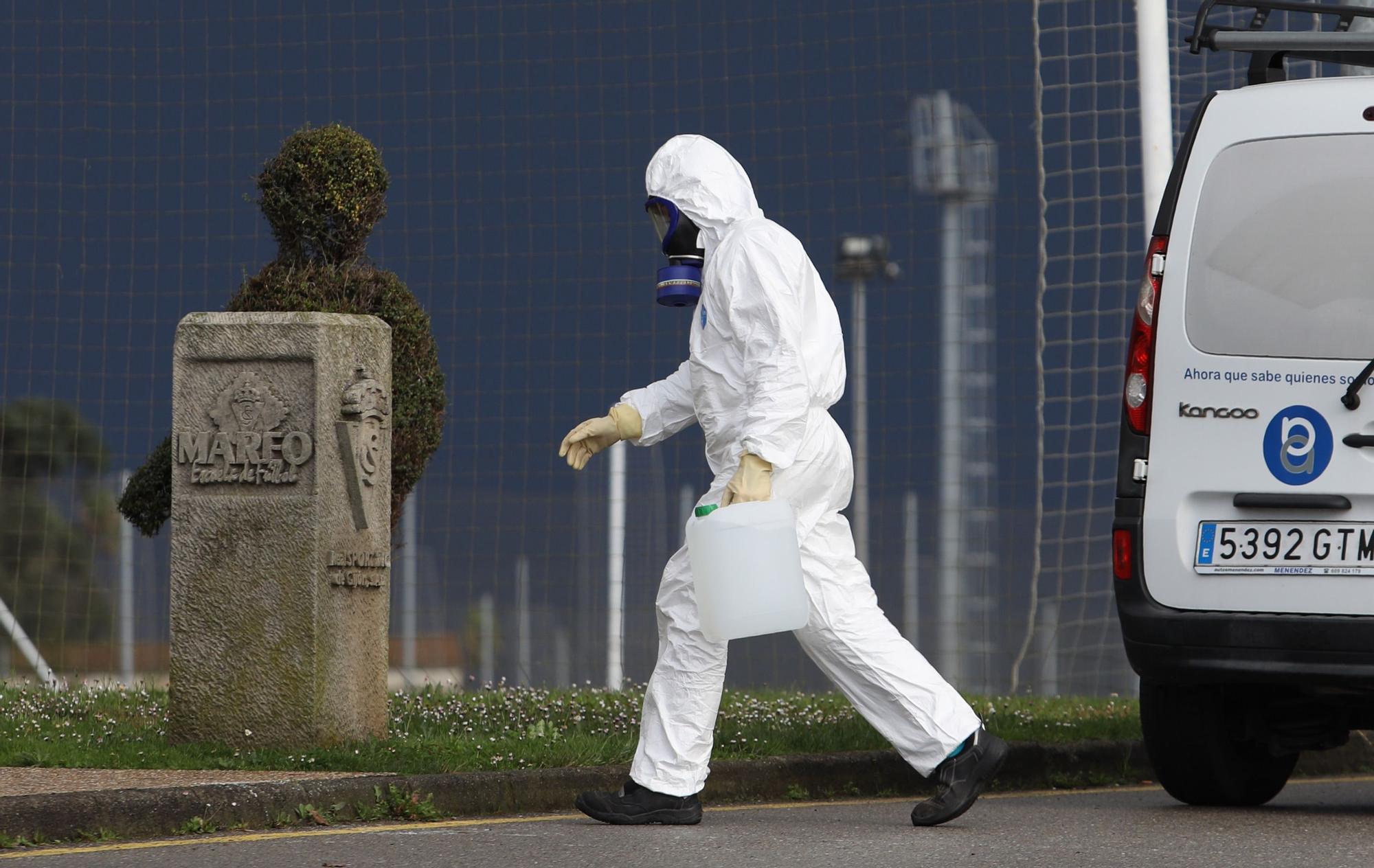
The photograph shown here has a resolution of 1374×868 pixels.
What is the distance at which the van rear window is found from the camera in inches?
205

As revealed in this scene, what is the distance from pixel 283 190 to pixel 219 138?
11.2 feet

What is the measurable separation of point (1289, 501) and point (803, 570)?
1.28 m

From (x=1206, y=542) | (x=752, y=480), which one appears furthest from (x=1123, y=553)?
(x=752, y=480)

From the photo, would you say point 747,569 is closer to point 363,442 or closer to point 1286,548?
point 1286,548

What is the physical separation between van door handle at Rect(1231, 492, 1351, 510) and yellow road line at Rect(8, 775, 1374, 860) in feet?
5.49

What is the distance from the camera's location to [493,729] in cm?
723

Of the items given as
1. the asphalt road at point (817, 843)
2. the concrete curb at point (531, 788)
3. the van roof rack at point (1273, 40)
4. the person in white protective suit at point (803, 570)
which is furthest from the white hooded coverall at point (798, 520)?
Result: the van roof rack at point (1273, 40)

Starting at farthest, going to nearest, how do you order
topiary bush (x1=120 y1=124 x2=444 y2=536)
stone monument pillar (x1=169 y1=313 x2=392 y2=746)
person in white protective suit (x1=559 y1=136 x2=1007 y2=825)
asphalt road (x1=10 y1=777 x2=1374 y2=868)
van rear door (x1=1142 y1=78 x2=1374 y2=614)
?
Result: topiary bush (x1=120 y1=124 x2=444 y2=536)
stone monument pillar (x1=169 y1=313 x2=392 y2=746)
person in white protective suit (x1=559 y1=136 x2=1007 y2=825)
van rear door (x1=1142 y1=78 x2=1374 y2=614)
asphalt road (x1=10 y1=777 x2=1374 y2=868)

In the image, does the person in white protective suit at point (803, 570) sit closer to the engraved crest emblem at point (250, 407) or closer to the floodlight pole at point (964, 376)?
the engraved crest emblem at point (250, 407)

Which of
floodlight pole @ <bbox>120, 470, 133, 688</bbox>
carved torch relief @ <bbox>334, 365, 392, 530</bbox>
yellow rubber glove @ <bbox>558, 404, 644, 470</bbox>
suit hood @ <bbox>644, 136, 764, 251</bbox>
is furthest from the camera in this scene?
floodlight pole @ <bbox>120, 470, 133, 688</bbox>

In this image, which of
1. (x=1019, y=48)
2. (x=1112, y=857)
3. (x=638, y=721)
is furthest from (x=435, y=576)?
(x=1112, y=857)

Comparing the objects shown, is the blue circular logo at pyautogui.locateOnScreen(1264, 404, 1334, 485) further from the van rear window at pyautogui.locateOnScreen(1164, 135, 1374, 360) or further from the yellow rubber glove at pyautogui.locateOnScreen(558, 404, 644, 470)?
the yellow rubber glove at pyautogui.locateOnScreen(558, 404, 644, 470)

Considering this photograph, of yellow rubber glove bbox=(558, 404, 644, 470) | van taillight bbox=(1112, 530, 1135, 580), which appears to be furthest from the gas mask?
van taillight bbox=(1112, 530, 1135, 580)

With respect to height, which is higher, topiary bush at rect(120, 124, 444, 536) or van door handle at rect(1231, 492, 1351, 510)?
topiary bush at rect(120, 124, 444, 536)
